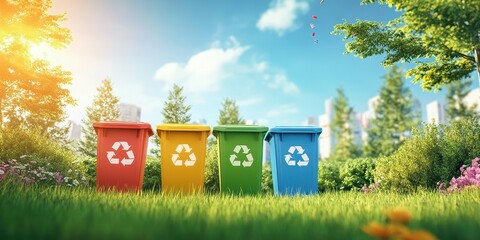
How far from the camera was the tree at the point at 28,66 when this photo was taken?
15.2m

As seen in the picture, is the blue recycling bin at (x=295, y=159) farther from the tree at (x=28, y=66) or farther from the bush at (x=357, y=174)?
the tree at (x=28, y=66)

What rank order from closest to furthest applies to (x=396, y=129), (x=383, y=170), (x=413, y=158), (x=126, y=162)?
(x=126, y=162) < (x=413, y=158) < (x=383, y=170) < (x=396, y=129)

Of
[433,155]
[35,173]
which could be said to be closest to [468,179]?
[433,155]

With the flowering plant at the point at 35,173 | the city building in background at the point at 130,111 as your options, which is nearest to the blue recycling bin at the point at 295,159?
the flowering plant at the point at 35,173

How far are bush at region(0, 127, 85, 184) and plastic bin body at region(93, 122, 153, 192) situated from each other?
108 centimetres

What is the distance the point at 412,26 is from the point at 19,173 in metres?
6.70

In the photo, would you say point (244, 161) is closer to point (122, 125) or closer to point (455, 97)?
point (122, 125)

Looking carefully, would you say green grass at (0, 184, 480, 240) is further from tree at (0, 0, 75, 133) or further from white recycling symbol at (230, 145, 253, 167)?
tree at (0, 0, 75, 133)

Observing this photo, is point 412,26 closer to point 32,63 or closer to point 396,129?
point 32,63

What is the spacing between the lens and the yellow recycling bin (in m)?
6.66

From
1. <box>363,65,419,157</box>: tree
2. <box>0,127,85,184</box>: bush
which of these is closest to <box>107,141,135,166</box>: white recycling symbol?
<box>0,127,85,184</box>: bush

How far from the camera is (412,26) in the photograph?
607cm

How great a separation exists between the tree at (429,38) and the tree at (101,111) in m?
17.8

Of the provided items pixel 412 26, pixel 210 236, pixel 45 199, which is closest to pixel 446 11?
pixel 412 26
